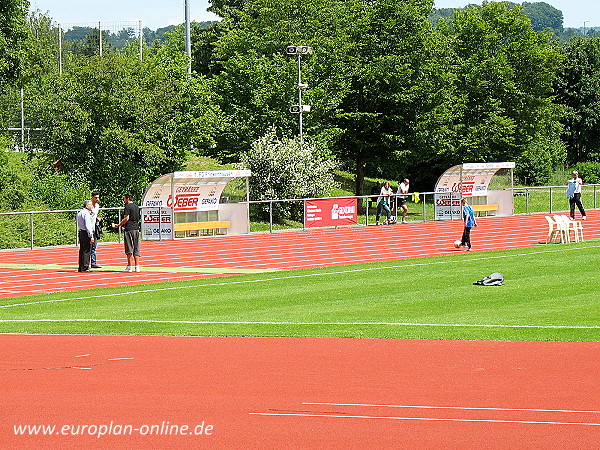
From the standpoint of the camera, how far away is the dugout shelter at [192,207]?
1487 inches

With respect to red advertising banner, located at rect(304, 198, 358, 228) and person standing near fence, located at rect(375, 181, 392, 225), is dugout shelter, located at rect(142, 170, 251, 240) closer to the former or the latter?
red advertising banner, located at rect(304, 198, 358, 228)

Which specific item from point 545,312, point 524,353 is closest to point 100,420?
point 524,353

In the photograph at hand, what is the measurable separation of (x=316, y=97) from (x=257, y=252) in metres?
23.0

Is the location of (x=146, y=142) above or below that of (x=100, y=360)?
above

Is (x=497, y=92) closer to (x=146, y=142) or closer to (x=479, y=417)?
(x=146, y=142)

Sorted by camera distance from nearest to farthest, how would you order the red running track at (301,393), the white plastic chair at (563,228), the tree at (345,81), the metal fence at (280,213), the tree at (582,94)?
the red running track at (301,393) → the white plastic chair at (563,228) → the metal fence at (280,213) → the tree at (345,81) → the tree at (582,94)

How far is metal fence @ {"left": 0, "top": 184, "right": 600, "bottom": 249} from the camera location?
34844mm

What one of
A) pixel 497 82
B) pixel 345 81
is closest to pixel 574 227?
pixel 345 81

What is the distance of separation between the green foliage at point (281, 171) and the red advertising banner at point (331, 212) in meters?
4.24

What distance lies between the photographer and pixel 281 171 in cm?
4675

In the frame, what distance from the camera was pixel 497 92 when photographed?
65.9 metres

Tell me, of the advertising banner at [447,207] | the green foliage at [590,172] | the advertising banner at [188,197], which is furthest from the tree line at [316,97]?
the advertising banner at [188,197]

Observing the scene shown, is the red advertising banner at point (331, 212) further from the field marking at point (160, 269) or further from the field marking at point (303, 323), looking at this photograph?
the field marking at point (303, 323)

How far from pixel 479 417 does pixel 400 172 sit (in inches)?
2016
